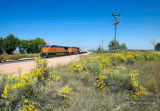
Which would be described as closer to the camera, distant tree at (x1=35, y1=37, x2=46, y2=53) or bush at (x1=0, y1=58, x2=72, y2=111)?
bush at (x1=0, y1=58, x2=72, y2=111)

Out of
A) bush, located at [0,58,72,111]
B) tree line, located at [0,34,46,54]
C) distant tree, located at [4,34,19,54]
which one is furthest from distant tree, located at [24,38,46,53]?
bush, located at [0,58,72,111]

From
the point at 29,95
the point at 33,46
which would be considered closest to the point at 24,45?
the point at 33,46

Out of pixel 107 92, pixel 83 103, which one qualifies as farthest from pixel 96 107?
pixel 107 92

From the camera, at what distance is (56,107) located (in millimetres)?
2279

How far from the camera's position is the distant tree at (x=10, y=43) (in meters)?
42.0

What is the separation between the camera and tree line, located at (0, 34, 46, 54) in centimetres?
4206

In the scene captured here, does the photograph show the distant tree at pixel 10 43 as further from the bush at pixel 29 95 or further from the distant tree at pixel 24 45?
the bush at pixel 29 95

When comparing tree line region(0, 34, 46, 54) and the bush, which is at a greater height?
tree line region(0, 34, 46, 54)

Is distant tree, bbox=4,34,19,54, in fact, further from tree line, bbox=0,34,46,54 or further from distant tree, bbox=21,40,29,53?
distant tree, bbox=21,40,29,53

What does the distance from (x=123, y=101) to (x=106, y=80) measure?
0.90 metres

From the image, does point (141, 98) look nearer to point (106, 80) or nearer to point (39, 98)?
point (106, 80)

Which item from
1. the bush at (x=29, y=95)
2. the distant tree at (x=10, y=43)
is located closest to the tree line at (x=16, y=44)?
the distant tree at (x=10, y=43)

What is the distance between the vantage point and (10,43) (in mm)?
42969

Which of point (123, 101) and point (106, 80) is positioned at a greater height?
point (106, 80)
